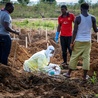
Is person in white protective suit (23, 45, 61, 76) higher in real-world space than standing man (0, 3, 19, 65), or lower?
lower

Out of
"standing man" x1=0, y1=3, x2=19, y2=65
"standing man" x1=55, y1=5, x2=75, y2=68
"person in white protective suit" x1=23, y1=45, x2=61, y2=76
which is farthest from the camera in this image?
"standing man" x1=55, y1=5, x2=75, y2=68

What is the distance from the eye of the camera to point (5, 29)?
760 cm

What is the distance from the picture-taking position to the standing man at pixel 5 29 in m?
7.46

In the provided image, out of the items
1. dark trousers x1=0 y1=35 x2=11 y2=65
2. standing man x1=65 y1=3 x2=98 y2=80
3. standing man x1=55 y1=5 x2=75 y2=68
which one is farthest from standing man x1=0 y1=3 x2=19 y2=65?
standing man x1=55 y1=5 x2=75 y2=68

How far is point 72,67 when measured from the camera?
755 cm

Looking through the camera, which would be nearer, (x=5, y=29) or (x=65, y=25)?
(x=5, y=29)

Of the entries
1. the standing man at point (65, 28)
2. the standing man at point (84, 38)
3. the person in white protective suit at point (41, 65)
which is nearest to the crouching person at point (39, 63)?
the person in white protective suit at point (41, 65)

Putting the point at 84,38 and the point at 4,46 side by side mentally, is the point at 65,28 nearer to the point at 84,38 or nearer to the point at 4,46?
the point at 84,38

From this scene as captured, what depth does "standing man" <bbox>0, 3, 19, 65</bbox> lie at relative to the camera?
7457 mm

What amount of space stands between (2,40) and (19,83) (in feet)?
4.69

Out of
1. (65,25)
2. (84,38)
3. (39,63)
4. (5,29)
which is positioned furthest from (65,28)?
(5,29)

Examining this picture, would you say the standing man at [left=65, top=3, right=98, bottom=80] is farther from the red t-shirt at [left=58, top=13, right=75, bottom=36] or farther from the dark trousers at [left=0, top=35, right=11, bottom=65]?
the red t-shirt at [left=58, top=13, right=75, bottom=36]

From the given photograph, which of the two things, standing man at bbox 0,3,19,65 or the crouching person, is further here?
the crouching person

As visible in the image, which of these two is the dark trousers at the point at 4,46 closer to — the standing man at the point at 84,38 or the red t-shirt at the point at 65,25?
the standing man at the point at 84,38
